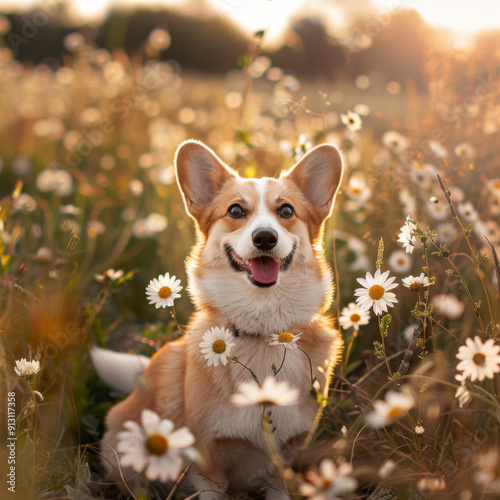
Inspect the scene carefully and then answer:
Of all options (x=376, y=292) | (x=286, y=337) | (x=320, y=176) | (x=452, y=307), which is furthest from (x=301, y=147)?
(x=286, y=337)

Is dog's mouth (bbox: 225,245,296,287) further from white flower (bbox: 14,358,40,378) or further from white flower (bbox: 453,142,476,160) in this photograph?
white flower (bbox: 453,142,476,160)

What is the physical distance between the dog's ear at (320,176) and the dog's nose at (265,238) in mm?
609

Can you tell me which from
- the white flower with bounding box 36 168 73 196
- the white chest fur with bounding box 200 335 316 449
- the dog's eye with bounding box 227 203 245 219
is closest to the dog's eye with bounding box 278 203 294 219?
the dog's eye with bounding box 227 203 245 219

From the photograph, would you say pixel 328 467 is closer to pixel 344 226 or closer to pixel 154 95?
pixel 344 226

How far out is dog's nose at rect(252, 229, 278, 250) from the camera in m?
2.16

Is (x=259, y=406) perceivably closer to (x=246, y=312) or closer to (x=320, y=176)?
(x=246, y=312)

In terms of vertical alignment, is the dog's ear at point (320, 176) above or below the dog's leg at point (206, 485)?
above

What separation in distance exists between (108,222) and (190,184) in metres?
2.59

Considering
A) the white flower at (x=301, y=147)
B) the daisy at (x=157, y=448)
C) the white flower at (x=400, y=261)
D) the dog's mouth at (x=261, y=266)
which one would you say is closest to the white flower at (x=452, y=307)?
the white flower at (x=400, y=261)

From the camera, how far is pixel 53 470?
80.6 inches

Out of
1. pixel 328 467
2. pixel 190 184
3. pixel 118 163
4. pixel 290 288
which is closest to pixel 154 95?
pixel 118 163

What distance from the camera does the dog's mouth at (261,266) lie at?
7.37 ft

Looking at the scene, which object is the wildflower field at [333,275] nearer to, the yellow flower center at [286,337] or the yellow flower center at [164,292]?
the yellow flower center at [164,292]

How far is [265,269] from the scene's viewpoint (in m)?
2.27
